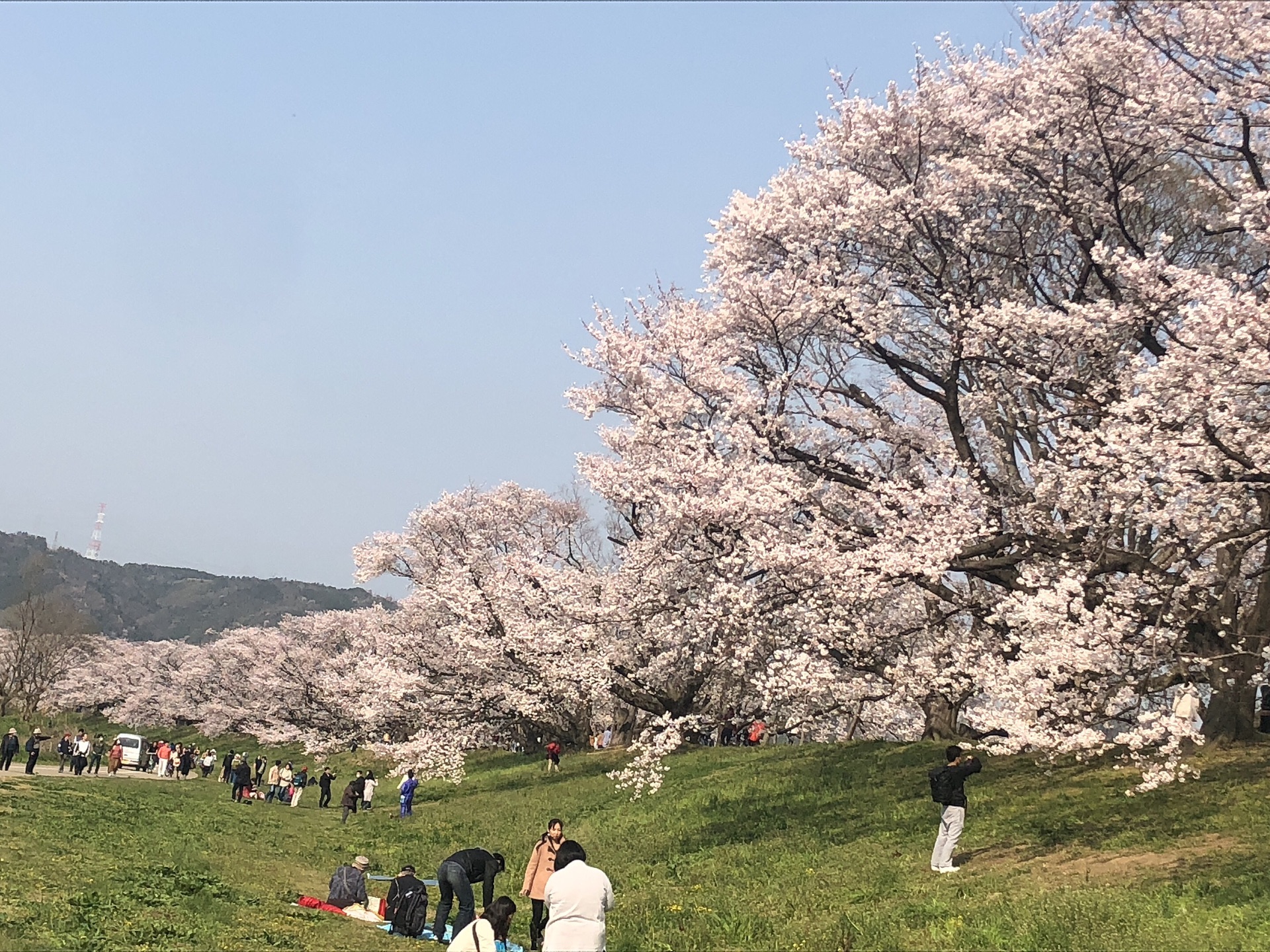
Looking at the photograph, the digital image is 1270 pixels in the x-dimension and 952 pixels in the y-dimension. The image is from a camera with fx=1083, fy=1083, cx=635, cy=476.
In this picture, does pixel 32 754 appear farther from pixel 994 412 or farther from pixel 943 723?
pixel 994 412

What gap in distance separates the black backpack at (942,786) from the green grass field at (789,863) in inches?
43.2

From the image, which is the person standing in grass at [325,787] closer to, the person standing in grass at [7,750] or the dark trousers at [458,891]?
the person standing in grass at [7,750]

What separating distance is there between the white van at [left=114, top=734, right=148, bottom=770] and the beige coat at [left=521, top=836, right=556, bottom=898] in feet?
160

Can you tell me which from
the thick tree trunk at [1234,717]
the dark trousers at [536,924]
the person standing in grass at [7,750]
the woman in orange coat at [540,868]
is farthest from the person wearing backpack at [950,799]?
the person standing in grass at [7,750]

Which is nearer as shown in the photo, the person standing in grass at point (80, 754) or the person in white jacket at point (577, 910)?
the person in white jacket at point (577, 910)

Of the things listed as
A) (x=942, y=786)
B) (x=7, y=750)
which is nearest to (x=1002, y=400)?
(x=942, y=786)

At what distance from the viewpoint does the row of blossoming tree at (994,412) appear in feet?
47.0

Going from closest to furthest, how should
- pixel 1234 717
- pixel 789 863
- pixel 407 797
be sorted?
pixel 789 863, pixel 1234 717, pixel 407 797

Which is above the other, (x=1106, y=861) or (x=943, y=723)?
(x=943, y=723)

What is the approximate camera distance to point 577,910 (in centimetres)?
984

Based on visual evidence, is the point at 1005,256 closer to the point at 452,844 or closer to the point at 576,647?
the point at 576,647

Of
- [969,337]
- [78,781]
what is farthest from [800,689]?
[78,781]

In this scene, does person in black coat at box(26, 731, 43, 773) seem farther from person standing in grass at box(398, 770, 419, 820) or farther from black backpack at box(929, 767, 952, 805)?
black backpack at box(929, 767, 952, 805)

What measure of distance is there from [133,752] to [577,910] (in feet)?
180
